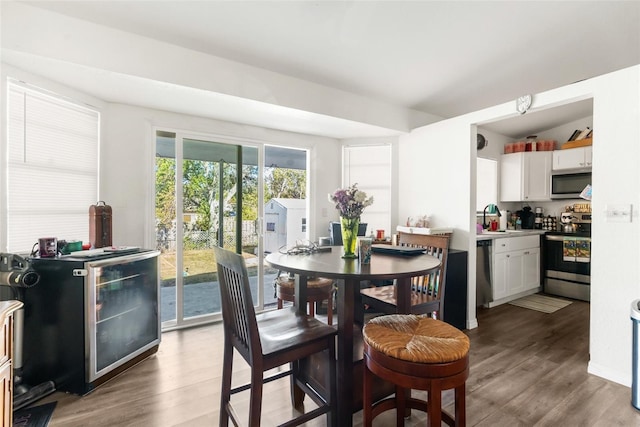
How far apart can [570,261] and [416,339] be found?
4122 mm

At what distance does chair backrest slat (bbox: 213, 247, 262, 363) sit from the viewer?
129 centimetres

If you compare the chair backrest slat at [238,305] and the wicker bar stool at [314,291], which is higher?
the chair backrest slat at [238,305]

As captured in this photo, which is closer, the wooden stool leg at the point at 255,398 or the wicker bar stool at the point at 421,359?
the wicker bar stool at the point at 421,359

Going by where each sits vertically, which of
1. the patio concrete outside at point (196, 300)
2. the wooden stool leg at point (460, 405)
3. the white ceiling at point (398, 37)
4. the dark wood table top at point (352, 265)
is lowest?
the patio concrete outside at point (196, 300)

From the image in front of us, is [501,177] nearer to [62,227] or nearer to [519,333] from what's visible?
[519,333]

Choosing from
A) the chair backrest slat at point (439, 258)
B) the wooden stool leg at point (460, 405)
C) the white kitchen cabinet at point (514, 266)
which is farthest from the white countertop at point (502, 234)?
the wooden stool leg at point (460, 405)

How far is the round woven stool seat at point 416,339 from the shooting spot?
1176mm

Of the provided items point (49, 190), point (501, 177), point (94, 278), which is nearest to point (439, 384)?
point (94, 278)

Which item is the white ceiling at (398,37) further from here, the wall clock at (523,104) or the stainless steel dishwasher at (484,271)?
the stainless steel dishwasher at (484,271)

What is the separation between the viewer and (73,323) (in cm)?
203

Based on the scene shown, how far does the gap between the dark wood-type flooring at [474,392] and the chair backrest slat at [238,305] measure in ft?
2.21

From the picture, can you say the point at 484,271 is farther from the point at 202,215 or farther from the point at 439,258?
the point at 202,215

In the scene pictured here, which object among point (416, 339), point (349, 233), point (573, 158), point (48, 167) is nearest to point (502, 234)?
point (573, 158)

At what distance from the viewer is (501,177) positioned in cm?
479
